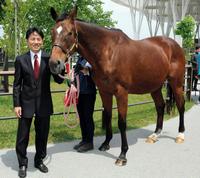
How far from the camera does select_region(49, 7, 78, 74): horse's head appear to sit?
381cm

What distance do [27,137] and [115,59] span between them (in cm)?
156

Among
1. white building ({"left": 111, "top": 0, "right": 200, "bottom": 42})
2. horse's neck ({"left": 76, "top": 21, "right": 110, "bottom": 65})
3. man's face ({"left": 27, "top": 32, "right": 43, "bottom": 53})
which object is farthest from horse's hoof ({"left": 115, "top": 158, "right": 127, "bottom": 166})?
white building ({"left": 111, "top": 0, "right": 200, "bottom": 42})

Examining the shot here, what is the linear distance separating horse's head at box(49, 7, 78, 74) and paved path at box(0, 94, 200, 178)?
4.47ft

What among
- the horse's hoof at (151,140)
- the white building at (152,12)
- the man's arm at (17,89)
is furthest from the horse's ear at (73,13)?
the white building at (152,12)

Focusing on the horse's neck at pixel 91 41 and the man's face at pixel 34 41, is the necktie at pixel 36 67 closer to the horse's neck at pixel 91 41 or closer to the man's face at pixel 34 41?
the man's face at pixel 34 41

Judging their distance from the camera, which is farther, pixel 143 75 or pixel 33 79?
pixel 143 75

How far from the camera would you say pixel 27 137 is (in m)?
4.11

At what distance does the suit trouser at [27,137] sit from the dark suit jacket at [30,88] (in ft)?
0.38

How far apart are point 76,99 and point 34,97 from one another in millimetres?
1282

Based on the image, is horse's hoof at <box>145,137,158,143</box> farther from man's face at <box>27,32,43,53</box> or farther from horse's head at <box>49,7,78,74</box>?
man's face at <box>27,32,43,53</box>

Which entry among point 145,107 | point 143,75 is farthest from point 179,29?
point 143,75

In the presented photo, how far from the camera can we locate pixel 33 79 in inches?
156

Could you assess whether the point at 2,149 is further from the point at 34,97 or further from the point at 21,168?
the point at 34,97

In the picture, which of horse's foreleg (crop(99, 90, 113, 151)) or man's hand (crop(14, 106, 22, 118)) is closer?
man's hand (crop(14, 106, 22, 118))
